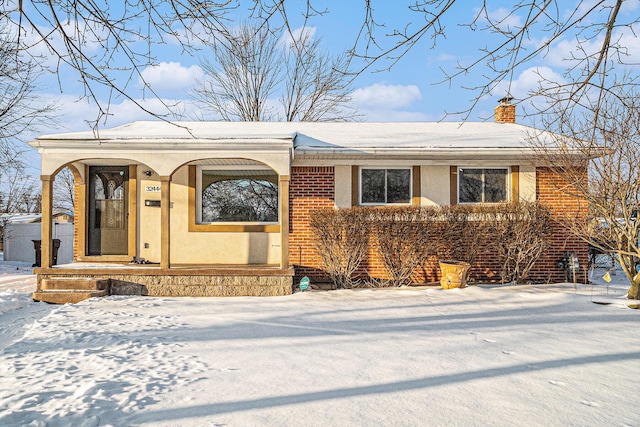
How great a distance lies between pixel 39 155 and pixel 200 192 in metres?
3.16

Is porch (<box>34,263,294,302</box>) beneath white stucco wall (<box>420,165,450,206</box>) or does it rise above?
beneath

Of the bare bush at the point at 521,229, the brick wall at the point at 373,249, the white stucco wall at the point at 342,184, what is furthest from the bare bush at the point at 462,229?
the white stucco wall at the point at 342,184

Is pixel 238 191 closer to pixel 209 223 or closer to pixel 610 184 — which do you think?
pixel 209 223

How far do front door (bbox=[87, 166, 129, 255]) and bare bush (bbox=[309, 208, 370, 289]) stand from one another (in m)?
4.60

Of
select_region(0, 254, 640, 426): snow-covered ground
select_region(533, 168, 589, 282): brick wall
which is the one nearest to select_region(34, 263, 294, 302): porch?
select_region(0, 254, 640, 426): snow-covered ground

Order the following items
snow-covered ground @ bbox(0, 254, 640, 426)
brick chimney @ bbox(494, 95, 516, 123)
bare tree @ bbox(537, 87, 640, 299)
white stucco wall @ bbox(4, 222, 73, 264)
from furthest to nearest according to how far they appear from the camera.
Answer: white stucco wall @ bbox(4, 222, 73, 264)
brick chimney @ bbox(494, 95, 516, 123)
bare tree @ bbox(537, 87, 640, 299)
snow-covered ground @ bbox(0, 254, 640, 426)

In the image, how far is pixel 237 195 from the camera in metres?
9.99

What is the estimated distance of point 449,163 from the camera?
945 centimetres

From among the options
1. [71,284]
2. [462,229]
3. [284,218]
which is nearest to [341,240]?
[284,218]

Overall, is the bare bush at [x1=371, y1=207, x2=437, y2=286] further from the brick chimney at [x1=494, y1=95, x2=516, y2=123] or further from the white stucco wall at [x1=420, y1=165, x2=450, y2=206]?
the brick chimney at [x1=494, y1=95, x2=516, y2=123]

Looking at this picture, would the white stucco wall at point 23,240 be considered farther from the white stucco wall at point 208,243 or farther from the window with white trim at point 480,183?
the window with white trim at point 480,183

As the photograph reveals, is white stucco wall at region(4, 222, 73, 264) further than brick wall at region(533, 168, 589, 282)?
Yes

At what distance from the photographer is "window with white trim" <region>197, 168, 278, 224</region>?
32.6 feet

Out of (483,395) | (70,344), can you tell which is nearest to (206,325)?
(70,344)
